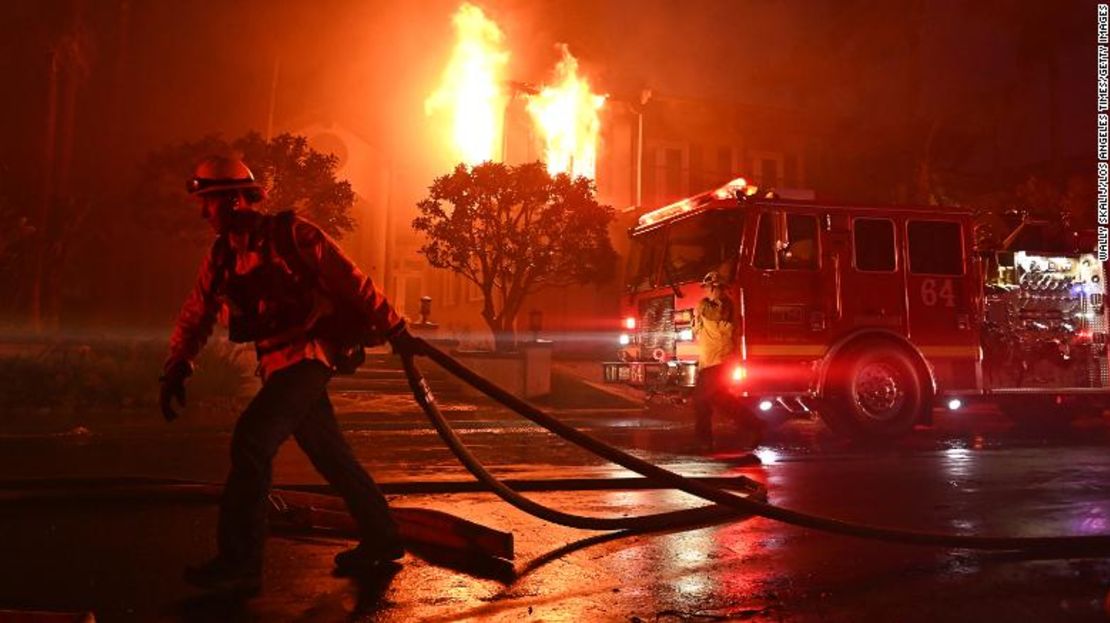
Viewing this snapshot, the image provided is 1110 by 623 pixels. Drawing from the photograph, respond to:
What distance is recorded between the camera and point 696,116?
28.4 metres

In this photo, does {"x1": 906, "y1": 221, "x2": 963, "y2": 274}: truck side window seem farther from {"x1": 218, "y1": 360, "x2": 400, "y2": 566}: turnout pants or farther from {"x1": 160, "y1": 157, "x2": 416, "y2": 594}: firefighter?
{"x1": 218, "y1": 360, "x2": 400, "y2": 566}: turnout pants

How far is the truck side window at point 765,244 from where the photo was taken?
9.88m

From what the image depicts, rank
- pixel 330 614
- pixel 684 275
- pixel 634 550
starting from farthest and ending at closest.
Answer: pixel 684 275 → pixel 634 550 → pixel 330 614

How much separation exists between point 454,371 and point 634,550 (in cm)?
133

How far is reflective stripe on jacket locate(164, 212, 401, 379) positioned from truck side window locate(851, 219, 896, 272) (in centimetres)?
796

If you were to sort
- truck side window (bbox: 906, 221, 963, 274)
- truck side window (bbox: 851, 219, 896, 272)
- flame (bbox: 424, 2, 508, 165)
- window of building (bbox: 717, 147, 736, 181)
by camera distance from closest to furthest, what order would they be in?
truck side window (bbox: 851, 219, 896, 272), truck side window (bbox: 906, 221, 963, 274), flame (bbox: 424, 2, 508, 165), window of building (bbox: 717, 147, 736, 181)

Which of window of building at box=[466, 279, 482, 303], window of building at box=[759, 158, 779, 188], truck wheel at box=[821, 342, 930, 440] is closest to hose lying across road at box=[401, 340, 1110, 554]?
truck wheel at box=[821, 342, 930, 440]

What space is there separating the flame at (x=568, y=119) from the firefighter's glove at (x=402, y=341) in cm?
2141

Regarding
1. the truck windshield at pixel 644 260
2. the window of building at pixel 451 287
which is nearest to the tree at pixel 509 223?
the truck windshield at pixel 644 260

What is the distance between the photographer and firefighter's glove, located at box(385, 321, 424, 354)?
3727 millimetres

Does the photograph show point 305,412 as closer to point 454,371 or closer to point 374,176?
point 454,371

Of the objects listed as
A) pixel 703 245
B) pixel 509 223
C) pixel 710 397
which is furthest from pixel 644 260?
pixel 509 223

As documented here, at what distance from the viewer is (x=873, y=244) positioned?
34.4 ft

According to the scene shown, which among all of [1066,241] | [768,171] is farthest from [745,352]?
[768,171]
